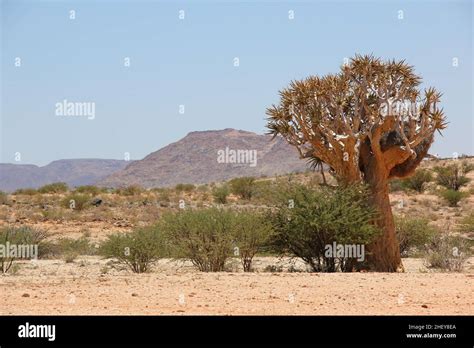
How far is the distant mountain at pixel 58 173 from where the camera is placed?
144637 mm

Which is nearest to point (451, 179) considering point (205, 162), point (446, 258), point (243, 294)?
point (446, 258)

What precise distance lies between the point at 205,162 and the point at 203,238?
102 meters

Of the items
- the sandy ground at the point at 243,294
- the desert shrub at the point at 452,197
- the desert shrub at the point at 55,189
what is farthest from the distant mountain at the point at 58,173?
the sandy ground at the point at 243,294

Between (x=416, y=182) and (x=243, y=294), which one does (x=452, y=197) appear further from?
(x=243, y=294)

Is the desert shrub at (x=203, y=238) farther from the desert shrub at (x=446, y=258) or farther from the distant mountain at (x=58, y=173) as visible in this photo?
the distant mountain at (x=58, y=173)

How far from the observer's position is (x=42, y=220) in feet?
117

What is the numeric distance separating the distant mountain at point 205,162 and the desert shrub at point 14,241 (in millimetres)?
80466

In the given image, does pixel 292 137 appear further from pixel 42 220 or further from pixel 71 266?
pixel 42 220

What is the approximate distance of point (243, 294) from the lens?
11.9 metres

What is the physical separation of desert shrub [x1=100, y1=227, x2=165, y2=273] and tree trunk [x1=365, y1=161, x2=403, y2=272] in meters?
4.91

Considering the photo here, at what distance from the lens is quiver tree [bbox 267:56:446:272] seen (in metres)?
17.3

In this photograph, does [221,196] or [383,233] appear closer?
→ [383,233]

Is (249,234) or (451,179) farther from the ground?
(451,179)
